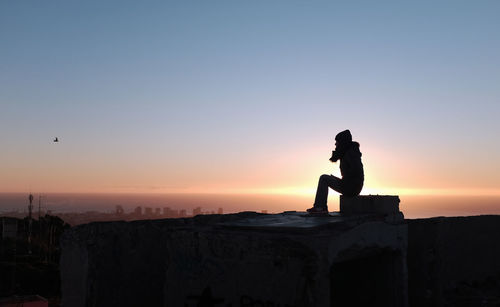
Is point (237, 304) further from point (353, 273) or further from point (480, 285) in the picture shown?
point (480, 285)

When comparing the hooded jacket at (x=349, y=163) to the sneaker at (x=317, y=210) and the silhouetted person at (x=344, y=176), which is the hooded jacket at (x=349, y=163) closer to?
the silhouetted person at (x=344, y=176)

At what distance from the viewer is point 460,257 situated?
7.06 m

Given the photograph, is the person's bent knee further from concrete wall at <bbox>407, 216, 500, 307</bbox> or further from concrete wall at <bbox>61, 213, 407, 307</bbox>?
concrete wall at <bbox>407, 216, 500, 307</bbox>

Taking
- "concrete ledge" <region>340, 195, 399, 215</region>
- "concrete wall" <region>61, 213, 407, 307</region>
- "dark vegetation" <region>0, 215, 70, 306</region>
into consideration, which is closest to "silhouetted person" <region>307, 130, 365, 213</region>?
"concrete ledge" <region>340, 195, 399, 215</region>

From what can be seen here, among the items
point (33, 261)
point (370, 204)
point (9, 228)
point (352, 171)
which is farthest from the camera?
point (9, 228)

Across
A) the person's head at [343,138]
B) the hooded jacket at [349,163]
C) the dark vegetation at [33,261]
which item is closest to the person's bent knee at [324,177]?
the hooded jacket at [349,163]

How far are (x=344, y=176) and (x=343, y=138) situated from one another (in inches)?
20.4

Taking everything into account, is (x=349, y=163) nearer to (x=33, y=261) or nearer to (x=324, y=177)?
(x=324, y=177)

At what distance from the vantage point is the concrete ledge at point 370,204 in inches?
222

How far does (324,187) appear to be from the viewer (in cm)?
605

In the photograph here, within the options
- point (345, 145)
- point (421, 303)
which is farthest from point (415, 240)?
point (345, 145)

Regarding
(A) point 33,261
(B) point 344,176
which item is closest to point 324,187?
(B) point 344,176

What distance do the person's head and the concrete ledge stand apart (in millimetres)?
736

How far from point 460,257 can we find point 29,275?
29.9 meters
